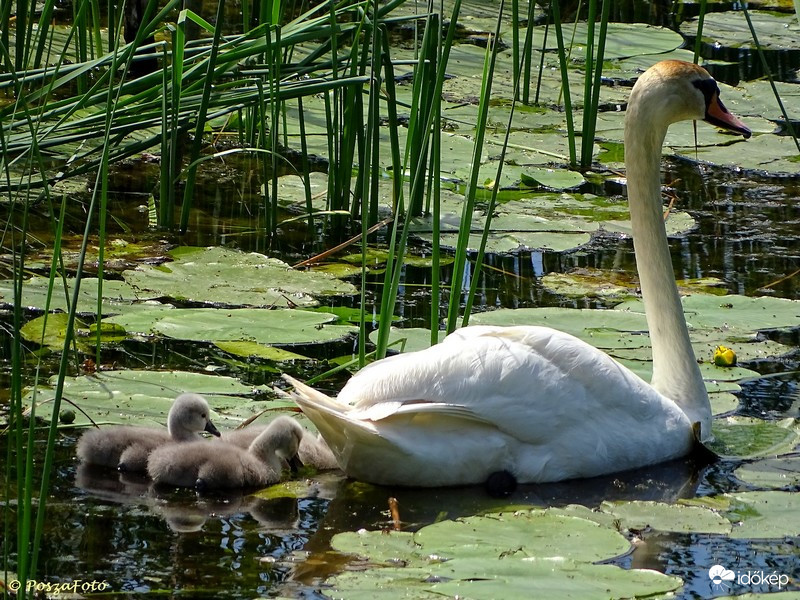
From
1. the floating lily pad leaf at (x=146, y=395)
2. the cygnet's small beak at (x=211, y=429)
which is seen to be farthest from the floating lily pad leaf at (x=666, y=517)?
the floating lily pad leaf at (x=146, y=395)

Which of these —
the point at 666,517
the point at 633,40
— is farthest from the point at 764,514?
the point at 633,40

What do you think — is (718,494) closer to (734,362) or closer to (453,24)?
(734,362)

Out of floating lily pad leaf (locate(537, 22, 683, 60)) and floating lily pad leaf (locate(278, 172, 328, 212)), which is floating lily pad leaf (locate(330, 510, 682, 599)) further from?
floating lily pad leaf (locate(537, 22, 683, 60))

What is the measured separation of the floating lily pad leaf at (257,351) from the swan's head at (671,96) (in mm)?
1574

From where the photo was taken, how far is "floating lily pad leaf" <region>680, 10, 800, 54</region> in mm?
12844

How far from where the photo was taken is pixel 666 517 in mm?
3883

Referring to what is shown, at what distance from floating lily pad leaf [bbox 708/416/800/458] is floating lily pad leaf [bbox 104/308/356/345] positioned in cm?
153

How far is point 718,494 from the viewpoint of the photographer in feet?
13.8

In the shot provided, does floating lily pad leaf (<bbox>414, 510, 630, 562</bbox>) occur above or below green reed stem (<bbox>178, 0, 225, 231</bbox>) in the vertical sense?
below

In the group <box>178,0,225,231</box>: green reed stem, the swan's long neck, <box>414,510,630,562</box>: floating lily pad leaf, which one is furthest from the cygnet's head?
<box>178,0,225,231</box>: green reed stem

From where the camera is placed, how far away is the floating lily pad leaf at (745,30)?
12.8 metres

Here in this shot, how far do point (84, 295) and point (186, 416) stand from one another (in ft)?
5.44

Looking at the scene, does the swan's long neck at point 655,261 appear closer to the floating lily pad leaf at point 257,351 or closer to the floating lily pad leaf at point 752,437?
the floating lily pad leaf at point 752,437

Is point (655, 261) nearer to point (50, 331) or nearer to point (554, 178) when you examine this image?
point (50, 331)
